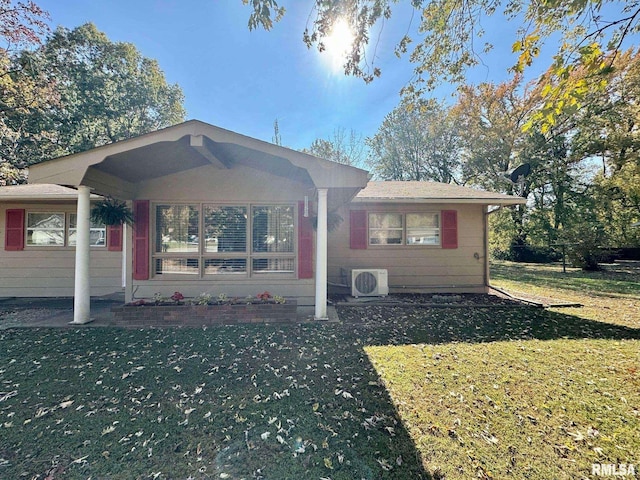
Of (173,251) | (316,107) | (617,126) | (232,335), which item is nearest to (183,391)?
(232,335)

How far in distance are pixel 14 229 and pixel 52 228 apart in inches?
33.2

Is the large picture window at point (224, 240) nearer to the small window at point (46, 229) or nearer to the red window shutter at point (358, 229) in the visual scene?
the red window shutter at point (358, 229)

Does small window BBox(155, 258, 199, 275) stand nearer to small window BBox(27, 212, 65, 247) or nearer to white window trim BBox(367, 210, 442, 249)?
small window BBox(27, 212, 65, 247)

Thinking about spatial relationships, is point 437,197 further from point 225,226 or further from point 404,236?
point 225,226

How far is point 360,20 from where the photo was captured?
12.6 feet

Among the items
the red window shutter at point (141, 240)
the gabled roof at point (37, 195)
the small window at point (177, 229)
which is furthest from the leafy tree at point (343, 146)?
the red window shutter at point (141, 240)

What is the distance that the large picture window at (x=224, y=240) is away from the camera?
20.2 feet

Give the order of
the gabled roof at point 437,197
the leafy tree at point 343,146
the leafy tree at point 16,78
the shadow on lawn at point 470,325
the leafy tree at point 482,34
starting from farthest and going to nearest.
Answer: the leafy tree at point 343,146, the leafy tree at point 16,78, the gabled roof at point 437,197, the shadow on lawn at point 470,325, the leafy tree at point 482,34

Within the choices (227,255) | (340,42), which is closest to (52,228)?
(227,255)

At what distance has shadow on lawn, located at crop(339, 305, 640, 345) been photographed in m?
4.39

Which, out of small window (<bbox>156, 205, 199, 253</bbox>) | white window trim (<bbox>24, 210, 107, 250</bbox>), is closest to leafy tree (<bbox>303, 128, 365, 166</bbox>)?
small window (<bbox>156, 205, 199, 253</bbox>)

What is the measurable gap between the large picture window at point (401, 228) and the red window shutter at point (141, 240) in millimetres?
5307

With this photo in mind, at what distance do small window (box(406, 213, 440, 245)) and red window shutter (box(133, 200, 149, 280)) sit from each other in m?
6.28

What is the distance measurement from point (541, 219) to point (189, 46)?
19593mm
